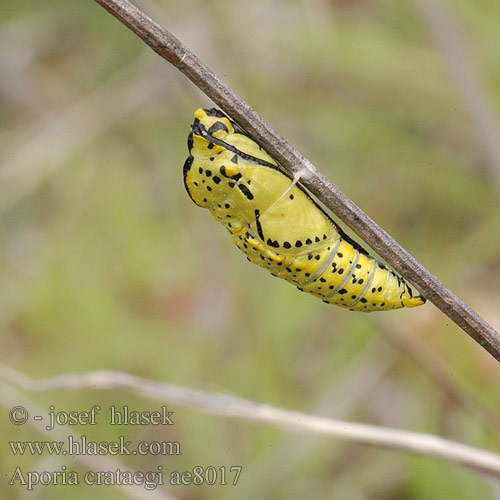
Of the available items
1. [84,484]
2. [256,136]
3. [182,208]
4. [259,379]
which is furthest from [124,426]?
[256,136]

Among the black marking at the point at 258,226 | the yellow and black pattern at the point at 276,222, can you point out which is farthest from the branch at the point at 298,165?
the black marking at the point at 258,226

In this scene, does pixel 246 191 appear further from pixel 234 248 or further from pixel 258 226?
pixel 234 248

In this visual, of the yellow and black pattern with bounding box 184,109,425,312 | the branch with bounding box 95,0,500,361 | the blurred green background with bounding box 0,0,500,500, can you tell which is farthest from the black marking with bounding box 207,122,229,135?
the blurred green background with bounding box 0,0,500,500

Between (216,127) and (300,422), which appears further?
(300,422)

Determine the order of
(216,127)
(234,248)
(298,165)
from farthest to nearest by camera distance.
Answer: (234,248)
(216,127)
(298,165)

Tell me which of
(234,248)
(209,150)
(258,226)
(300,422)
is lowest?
(300,422)

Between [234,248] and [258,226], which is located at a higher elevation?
[234,248]

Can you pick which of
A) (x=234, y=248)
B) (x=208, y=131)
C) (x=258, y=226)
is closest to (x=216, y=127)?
(x=208, y=131)
